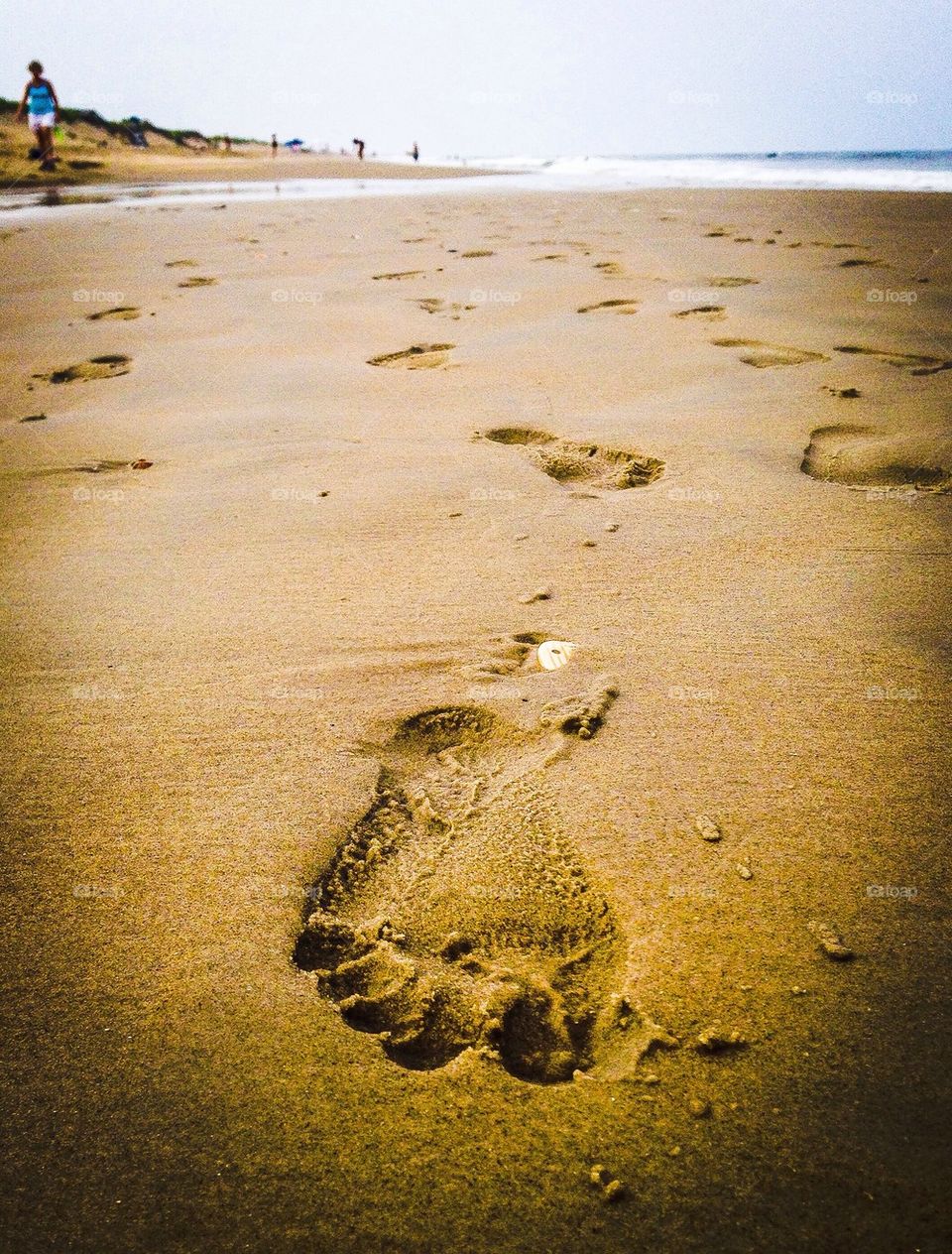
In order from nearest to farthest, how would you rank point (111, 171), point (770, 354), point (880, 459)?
point (880, 459) < point (770, 354) < point (111, 171)

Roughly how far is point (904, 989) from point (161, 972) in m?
1.03

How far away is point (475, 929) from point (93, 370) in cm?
354

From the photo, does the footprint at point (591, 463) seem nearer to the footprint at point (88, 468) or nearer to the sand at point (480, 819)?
A: the sand at point (480, 819)

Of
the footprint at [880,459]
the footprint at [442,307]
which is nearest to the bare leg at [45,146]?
the footprint at [442,307]

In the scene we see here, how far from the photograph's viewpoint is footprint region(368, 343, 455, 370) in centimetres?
350

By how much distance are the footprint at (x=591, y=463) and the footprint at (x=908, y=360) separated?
5.24 feet

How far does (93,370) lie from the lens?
3572mm

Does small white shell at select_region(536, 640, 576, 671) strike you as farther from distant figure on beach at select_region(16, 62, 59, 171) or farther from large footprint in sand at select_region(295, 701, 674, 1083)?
distant figure on beach at select_region(16, 62, 59, 171)

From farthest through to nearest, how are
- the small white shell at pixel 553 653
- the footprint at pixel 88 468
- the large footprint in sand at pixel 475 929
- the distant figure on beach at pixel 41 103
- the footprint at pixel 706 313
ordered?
the distant figure on beach at pixel 41 103
the footprint at pixel 706 313
the footprint at pixel 88 468
the small white shell at pixel 553 653
the large footprint in sand at pixel 475 929

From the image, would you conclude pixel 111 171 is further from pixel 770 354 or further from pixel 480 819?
pixel 480 819

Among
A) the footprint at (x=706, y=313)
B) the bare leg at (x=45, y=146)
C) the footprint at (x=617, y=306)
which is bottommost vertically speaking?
the footprint at (x=706, y=313)

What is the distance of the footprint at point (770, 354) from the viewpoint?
339cm

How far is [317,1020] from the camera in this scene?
98 centimetres

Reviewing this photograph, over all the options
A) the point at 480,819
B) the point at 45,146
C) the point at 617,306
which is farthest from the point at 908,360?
the point at 45,146
